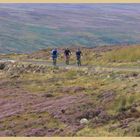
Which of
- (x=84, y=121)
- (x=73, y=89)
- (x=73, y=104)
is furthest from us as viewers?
(x=73, y=89)

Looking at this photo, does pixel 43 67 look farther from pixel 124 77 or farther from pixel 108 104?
pixel 108 104

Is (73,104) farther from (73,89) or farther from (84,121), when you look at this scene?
(73,89)

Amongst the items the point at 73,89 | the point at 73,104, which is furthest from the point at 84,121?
the point at 73,89

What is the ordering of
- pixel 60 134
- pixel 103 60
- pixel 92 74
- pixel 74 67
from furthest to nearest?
pixel 103 60, pixel 74 67, pixel 92 74, pixel 60 134

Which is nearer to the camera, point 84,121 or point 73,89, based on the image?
point 84,121

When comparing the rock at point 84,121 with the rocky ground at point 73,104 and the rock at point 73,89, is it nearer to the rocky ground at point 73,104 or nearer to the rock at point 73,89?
the rocky ground at point 73,104

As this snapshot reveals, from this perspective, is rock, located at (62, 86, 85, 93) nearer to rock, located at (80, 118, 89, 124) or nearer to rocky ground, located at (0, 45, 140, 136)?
rocky ground, located at (0, 45, 140, 136)

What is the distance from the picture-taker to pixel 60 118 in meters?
39.4

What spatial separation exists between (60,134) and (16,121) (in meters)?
5.26

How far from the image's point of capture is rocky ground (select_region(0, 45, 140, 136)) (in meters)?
36.9

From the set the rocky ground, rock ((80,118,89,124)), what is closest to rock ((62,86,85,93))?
the rocky ground

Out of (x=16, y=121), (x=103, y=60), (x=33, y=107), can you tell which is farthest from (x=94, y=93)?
(x=103, y=60)

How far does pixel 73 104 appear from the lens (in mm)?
42156

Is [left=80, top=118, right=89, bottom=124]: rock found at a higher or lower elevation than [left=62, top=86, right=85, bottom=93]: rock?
lower
